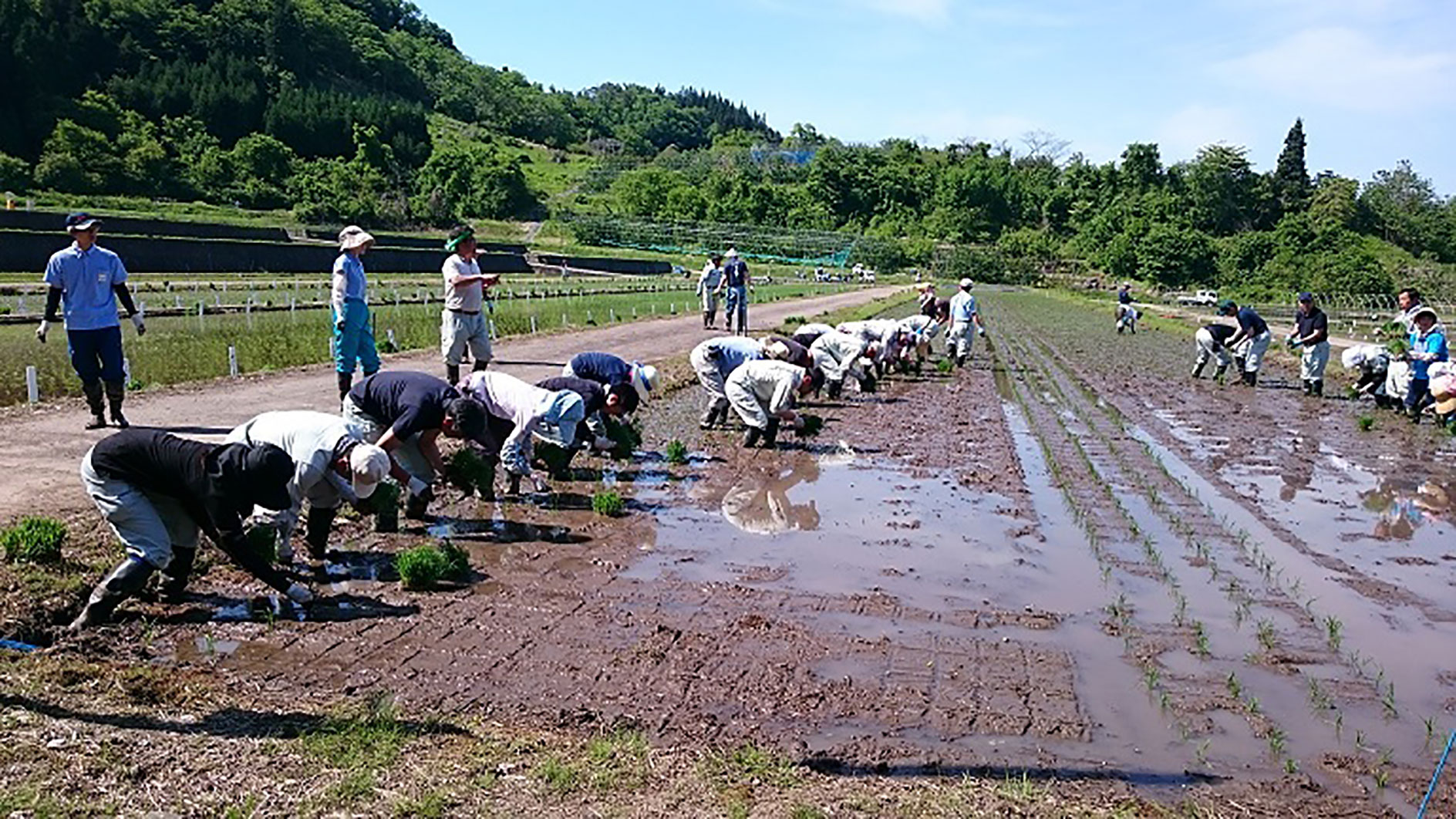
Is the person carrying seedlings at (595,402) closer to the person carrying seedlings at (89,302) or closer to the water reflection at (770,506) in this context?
the water reflection at (770,506)

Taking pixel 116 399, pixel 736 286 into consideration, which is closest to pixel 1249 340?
pixel 736 286

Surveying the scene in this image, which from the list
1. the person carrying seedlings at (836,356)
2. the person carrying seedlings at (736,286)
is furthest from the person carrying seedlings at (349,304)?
A: the person carrying seedlings at (736,286)

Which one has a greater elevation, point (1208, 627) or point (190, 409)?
point (190, 409)

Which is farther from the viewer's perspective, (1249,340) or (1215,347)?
(1215,347)

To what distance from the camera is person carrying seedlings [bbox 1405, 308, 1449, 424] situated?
15805mm

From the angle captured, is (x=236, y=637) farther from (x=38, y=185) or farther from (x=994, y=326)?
(x=38, y=185)

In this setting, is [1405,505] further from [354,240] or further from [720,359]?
[354,240]

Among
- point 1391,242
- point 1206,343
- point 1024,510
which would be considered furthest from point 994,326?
point 1391,242

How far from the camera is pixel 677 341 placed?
23.2 m

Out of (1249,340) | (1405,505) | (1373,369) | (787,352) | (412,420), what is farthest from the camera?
(1249,340)

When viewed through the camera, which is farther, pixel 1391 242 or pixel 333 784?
pixel 1391 242

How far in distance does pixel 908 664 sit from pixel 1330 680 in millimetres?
2289

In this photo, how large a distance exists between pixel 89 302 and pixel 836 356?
952cm

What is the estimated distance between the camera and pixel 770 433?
39.3 feet
